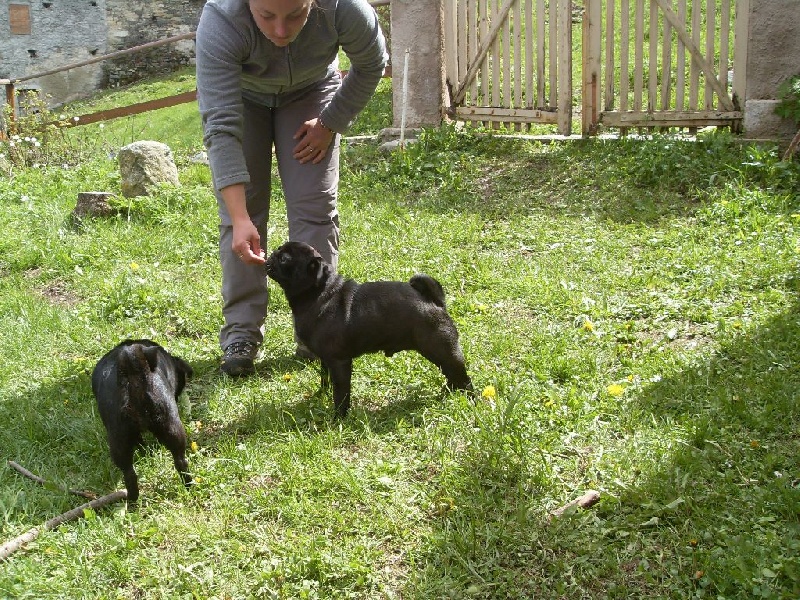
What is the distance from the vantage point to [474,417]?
3.93m

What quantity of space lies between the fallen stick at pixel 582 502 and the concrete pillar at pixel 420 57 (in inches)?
298

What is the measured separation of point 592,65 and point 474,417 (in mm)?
6354

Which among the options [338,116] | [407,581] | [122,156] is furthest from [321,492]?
[122,156]

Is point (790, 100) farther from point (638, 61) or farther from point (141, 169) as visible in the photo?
point (141, 169)

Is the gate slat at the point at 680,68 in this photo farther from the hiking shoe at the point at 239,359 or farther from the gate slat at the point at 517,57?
the hiking shoe at the point at 239,359

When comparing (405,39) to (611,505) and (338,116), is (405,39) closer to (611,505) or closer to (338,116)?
(338,116)

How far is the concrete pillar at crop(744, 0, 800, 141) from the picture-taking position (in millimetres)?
7984

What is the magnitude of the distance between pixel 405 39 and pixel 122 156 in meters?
3.78

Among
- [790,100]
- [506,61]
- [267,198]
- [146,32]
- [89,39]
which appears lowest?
[267,198]

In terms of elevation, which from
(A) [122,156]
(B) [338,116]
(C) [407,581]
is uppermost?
(B) [338,116]

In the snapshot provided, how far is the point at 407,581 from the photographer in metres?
2.94

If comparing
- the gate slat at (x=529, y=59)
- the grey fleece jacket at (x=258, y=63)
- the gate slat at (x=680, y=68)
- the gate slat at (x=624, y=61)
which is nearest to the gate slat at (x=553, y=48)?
the gate slat at (x=529, y=59)

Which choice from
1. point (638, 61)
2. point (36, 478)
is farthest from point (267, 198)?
point (638, 61)

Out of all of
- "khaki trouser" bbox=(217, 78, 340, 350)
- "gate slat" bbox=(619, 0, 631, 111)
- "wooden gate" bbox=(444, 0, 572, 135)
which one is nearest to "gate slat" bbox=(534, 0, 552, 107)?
"wooden gate" bbox=(444, 0, 572, 135)
